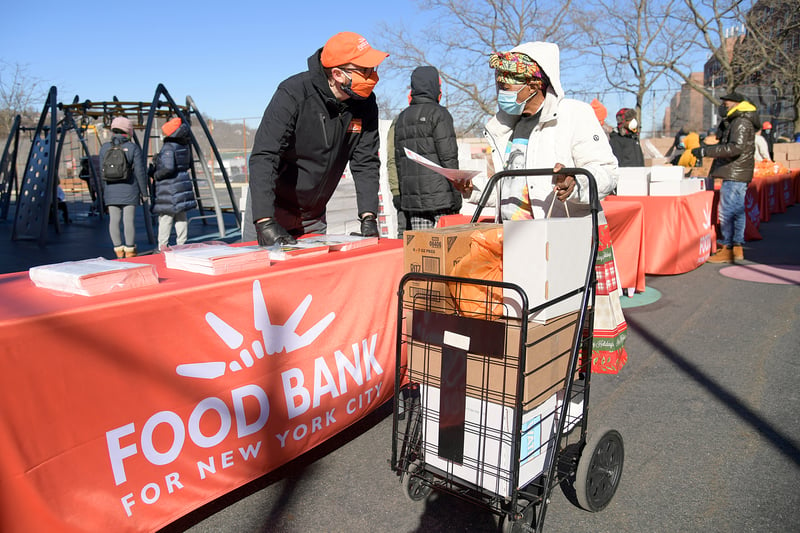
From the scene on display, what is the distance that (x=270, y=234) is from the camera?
119 inches

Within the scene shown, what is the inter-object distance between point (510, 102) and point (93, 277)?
2.03m

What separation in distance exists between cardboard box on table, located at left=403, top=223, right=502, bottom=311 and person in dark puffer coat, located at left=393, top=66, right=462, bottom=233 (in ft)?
11.0

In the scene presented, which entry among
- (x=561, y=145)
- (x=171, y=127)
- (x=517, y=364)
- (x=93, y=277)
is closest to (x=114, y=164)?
(x=171, y=127)

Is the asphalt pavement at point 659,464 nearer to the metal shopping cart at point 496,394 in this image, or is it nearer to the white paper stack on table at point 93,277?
the metal shopping cart at point 496,394

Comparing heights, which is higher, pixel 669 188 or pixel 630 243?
pixel 669 188

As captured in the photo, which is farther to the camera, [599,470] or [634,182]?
[634,182]

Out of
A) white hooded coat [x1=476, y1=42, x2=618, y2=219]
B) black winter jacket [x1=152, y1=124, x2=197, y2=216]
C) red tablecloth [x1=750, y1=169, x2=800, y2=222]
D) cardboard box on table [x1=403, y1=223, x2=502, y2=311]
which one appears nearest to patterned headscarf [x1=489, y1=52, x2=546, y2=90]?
white hooded coat [x1=476, y1=42, x2=618, y2=219]

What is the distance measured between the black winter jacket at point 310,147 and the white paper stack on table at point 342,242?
0.97ft

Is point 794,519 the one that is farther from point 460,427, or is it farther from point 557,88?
point 557,88

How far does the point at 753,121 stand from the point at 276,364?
25.6ft

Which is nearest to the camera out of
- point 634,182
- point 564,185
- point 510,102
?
point 564,185

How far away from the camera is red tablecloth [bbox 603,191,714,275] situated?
700cm

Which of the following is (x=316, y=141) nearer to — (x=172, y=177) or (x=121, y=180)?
(x=172, y=177)

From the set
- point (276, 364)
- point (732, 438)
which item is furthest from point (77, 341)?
point (732, 438)
